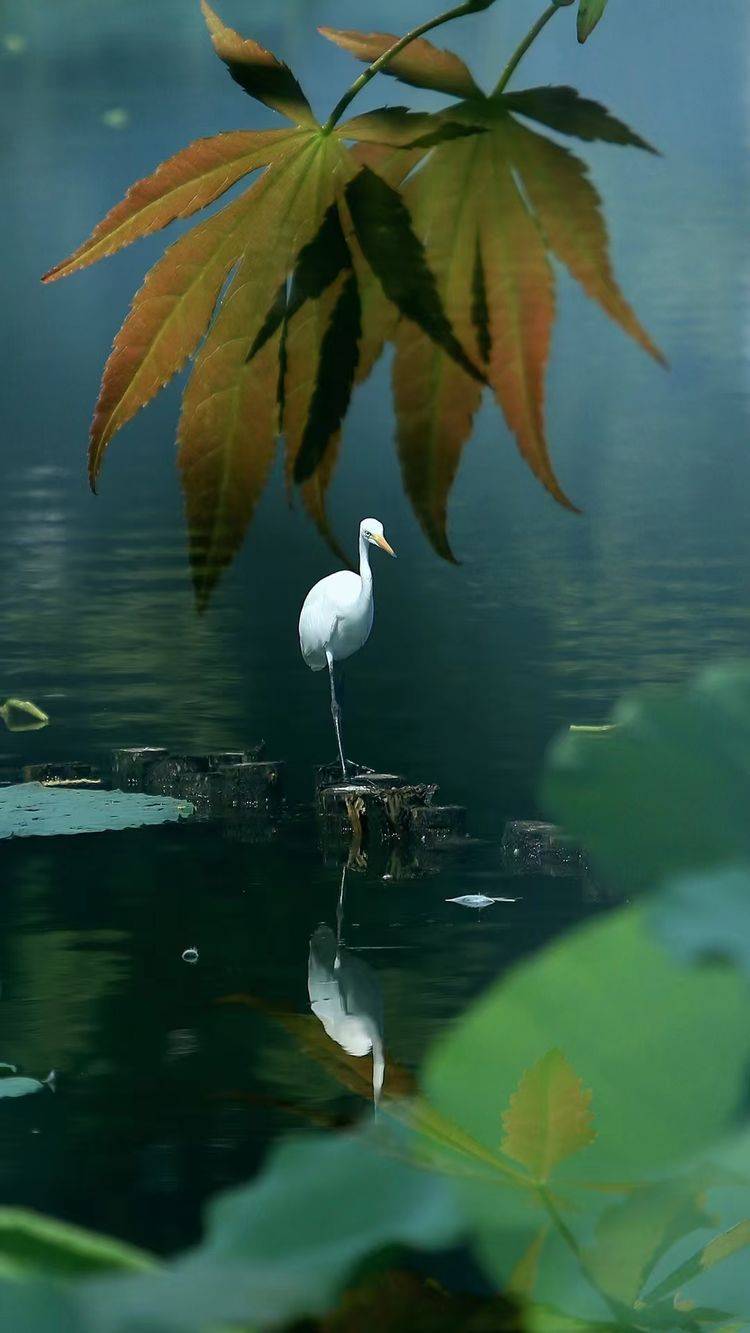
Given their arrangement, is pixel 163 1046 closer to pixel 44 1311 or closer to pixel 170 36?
pixel 44 1311

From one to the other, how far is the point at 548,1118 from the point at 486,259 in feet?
0.64

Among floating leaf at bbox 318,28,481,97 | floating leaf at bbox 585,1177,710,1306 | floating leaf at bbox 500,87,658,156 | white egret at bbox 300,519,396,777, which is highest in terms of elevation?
floating leaf at bbox 318,28,481,97

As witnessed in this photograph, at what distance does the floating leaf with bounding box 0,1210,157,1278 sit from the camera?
0.09 metres

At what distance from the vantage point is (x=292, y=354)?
0.88ft

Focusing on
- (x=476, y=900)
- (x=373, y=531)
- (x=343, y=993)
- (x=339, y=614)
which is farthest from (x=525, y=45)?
(x=373, y=531)

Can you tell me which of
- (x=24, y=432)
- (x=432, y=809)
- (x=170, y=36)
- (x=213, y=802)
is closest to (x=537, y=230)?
(x=432, y=809)

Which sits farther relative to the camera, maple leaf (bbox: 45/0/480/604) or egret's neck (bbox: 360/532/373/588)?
egret's neck (bbox: 360/532/373/588)

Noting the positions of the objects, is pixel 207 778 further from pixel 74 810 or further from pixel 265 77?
pixel 265 77

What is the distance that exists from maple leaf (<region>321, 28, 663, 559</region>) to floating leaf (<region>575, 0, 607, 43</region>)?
16 mm

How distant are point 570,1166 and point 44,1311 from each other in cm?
4

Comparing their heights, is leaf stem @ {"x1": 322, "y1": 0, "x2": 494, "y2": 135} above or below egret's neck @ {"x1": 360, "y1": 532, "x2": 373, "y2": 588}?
above

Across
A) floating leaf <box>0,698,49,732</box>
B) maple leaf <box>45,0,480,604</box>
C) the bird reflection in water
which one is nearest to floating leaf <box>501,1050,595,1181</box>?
maple leaf <box>45,0,480,604</box>

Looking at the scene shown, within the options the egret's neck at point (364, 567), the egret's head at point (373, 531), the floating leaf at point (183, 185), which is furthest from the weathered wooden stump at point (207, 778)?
the floating leaf at point (183, 185)

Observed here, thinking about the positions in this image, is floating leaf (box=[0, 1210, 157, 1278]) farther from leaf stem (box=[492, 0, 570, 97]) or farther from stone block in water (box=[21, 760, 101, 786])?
stone block in water (box=[21, 760, 101, 786])
